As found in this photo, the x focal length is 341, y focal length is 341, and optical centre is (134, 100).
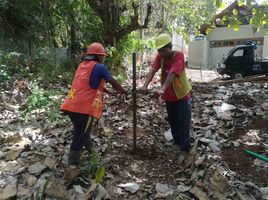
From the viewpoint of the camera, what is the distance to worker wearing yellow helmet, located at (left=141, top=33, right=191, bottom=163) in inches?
180

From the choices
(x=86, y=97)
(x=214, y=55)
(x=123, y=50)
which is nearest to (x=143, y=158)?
(x=86, y=97)

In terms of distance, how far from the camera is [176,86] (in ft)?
15.5

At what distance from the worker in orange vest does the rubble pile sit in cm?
36

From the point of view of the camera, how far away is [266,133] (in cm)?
567

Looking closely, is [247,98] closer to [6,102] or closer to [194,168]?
[194,168]

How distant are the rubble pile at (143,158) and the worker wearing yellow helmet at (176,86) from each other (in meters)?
0.28

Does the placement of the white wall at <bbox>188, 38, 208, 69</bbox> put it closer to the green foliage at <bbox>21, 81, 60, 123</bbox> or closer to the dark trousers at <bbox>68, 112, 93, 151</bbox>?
the green foliage at <bbox>21, 81, 60, 123</bbox>

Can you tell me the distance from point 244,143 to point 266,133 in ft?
2.13

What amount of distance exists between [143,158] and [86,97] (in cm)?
141

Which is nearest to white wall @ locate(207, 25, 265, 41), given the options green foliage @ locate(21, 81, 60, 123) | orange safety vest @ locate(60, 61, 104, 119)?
green foliage @ locate(21, 81, 60, 123)

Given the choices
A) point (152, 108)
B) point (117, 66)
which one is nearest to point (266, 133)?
point (152, 108)

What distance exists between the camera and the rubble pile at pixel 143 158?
397 cm

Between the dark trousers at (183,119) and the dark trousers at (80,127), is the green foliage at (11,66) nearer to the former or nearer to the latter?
the dark trousers at (80,127)

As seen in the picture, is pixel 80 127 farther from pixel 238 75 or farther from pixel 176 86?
pixel 238 75
